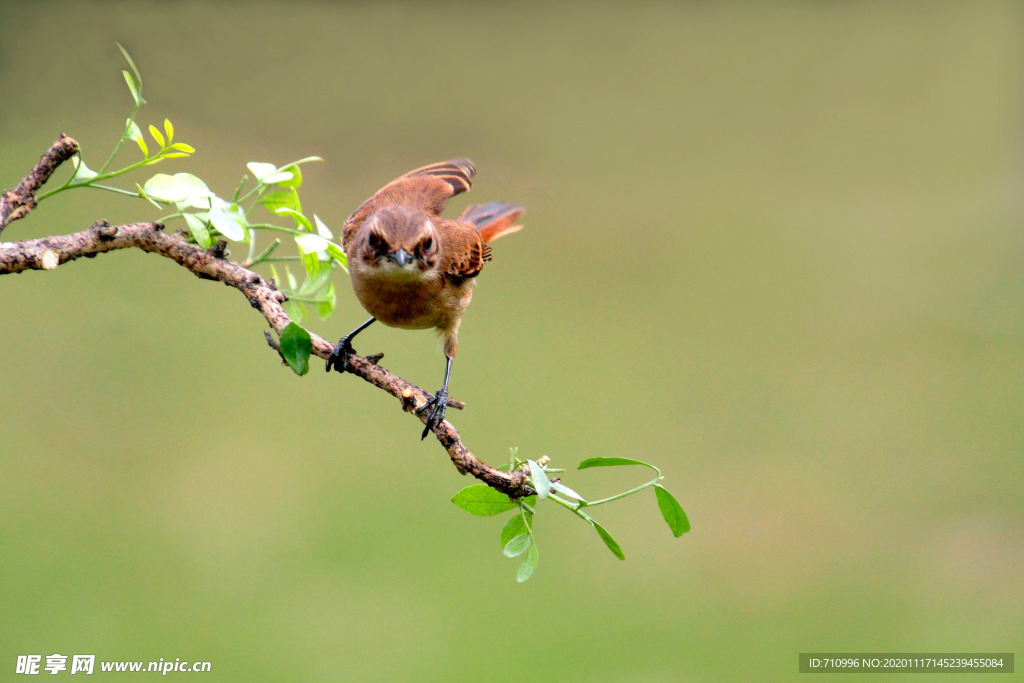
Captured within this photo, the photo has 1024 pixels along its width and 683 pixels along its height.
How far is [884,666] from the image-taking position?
5.32 meters

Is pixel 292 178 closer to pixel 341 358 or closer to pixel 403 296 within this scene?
pixel 341 358

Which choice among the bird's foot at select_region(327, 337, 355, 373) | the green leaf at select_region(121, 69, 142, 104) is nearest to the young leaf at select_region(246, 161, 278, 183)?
the green leaf at select_region(121, 69, 142, 104)

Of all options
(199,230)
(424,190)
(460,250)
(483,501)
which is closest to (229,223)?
(199,230)

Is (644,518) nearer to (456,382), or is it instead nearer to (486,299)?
(456,382)

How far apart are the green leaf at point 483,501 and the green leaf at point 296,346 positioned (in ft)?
1.45

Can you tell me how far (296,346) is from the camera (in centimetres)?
196

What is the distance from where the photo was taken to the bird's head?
2928 mm

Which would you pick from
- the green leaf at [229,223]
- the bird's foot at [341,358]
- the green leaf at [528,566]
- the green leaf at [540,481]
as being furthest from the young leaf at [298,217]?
the green leaf at [528,566]

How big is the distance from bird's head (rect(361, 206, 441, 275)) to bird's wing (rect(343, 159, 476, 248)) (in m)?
0.18

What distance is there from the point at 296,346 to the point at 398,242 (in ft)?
3.43

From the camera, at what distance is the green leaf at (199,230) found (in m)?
2.06

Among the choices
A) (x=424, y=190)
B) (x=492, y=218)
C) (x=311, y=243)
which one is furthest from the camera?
(x=492, y=218)

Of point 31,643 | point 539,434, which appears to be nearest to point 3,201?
point 31,643

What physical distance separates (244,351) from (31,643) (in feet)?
13.5
